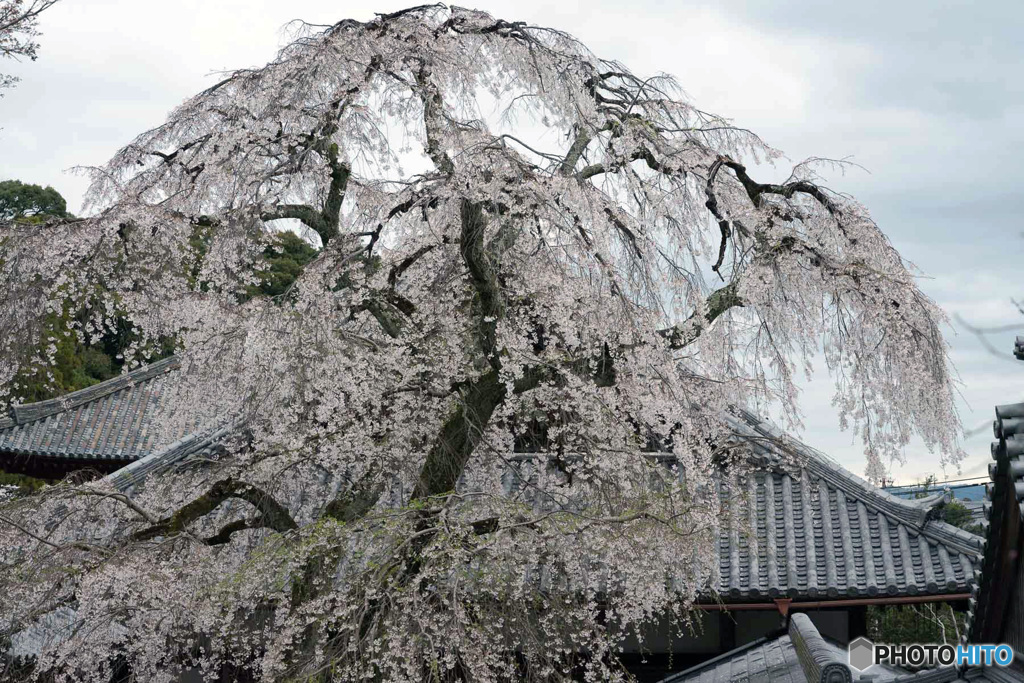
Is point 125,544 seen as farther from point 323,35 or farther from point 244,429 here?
point 323,35

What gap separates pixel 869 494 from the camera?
422 inches

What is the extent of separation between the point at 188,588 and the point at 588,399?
3156 mm

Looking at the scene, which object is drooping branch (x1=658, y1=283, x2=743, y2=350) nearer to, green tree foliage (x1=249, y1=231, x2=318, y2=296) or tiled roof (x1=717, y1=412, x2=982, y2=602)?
tiled roof (x1=717, y1=412, x2=982, y2=602)

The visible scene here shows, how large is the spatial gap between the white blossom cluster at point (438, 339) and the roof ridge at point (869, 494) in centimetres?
243

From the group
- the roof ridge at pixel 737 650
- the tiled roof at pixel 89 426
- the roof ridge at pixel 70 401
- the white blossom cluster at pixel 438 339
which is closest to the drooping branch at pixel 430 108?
the white blossom cluster at pixel 438 339

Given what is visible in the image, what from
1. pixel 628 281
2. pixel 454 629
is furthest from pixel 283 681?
pixel 628 281

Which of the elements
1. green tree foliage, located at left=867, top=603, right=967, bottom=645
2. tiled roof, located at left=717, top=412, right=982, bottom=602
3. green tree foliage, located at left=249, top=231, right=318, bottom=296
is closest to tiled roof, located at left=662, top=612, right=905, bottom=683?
tiled roof, located at left=717, top=412, right=982, bottom=602

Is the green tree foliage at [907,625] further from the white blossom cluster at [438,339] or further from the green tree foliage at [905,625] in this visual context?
the white blossom cluster at [438,339]

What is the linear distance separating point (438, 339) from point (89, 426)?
10.5 meters

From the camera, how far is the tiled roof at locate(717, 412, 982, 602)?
941cm

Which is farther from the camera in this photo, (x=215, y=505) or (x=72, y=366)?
(x=72, y=366)

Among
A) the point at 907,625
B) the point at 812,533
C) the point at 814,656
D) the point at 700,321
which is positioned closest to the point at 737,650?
the point at 812,533

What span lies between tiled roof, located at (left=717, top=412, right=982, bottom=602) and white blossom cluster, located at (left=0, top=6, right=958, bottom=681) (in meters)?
1.61

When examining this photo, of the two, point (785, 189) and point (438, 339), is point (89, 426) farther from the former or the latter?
point (785, 189)
